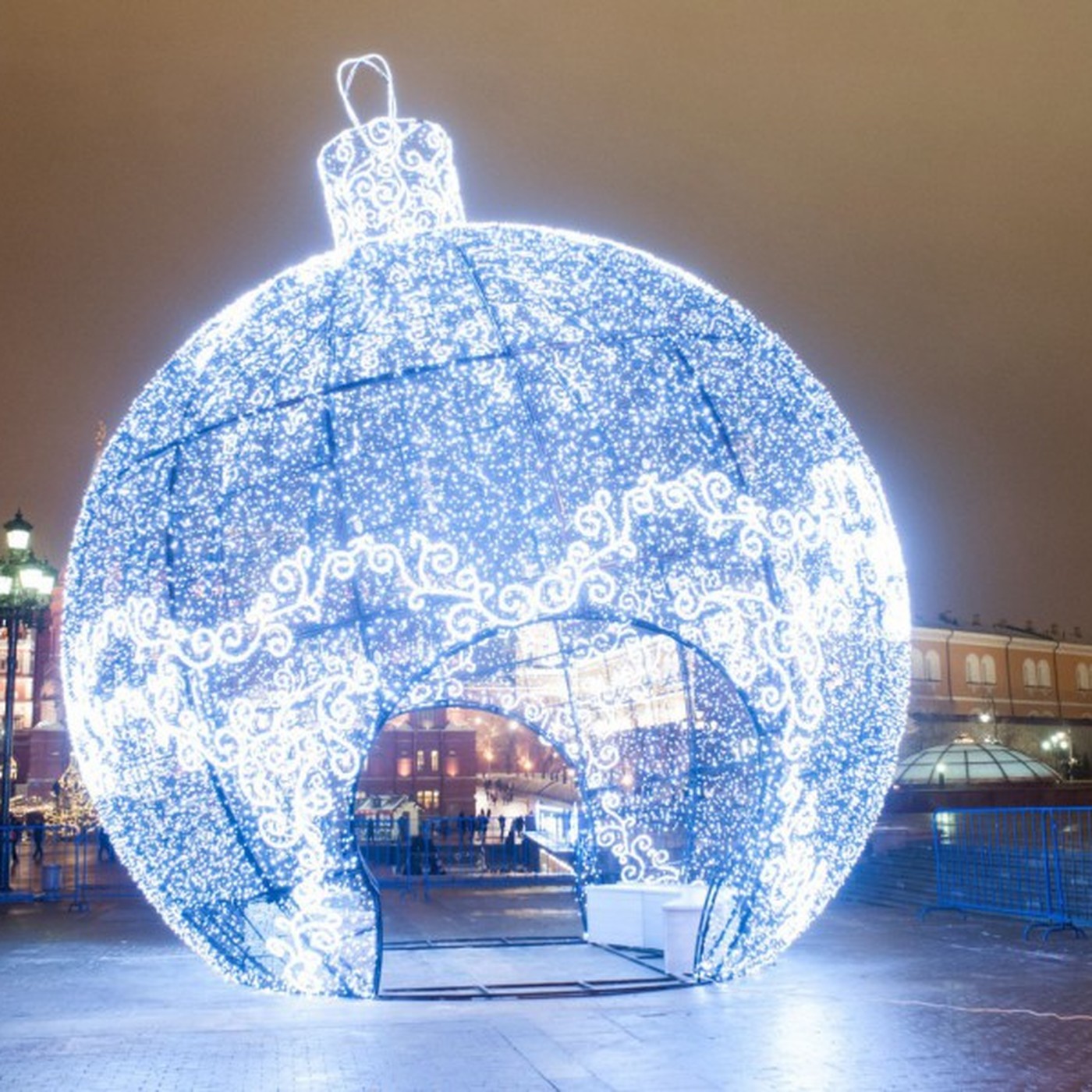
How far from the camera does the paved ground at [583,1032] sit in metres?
6.32

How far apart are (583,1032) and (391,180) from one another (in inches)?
226

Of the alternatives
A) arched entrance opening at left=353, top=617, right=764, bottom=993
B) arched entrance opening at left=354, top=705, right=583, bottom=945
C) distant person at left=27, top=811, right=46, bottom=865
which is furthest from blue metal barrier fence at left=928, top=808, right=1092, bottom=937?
distant person at left=27, top=811, right=46, bottom=865

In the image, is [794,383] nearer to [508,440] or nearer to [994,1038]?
[508,440]

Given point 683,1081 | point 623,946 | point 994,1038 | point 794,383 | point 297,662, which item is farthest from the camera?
point 623,946

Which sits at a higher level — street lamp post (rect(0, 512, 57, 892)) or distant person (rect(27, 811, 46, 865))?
street lamp post (rect(0, 512, 57, 892))

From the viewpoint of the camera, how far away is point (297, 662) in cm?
806

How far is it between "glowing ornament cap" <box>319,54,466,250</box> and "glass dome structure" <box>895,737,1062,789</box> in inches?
1079

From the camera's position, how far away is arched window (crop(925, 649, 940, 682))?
5806 cm

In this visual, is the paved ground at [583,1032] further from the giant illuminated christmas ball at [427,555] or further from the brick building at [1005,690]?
the brick building at [1005,690]

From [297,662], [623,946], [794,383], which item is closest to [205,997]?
[297,662]

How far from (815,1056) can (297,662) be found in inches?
139

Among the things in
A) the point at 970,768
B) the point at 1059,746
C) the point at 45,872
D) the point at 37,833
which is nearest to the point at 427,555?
the point at 45,872

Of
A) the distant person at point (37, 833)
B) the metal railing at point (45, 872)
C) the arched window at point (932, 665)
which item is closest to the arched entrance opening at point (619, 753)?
the metal railing at point (45, 872)

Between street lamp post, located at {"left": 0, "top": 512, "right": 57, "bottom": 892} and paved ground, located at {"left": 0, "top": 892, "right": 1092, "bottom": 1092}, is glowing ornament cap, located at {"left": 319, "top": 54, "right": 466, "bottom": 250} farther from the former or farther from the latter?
street lamp post, located at {"left": 0, "top": 512, "right": 57, "bottom": 892}
